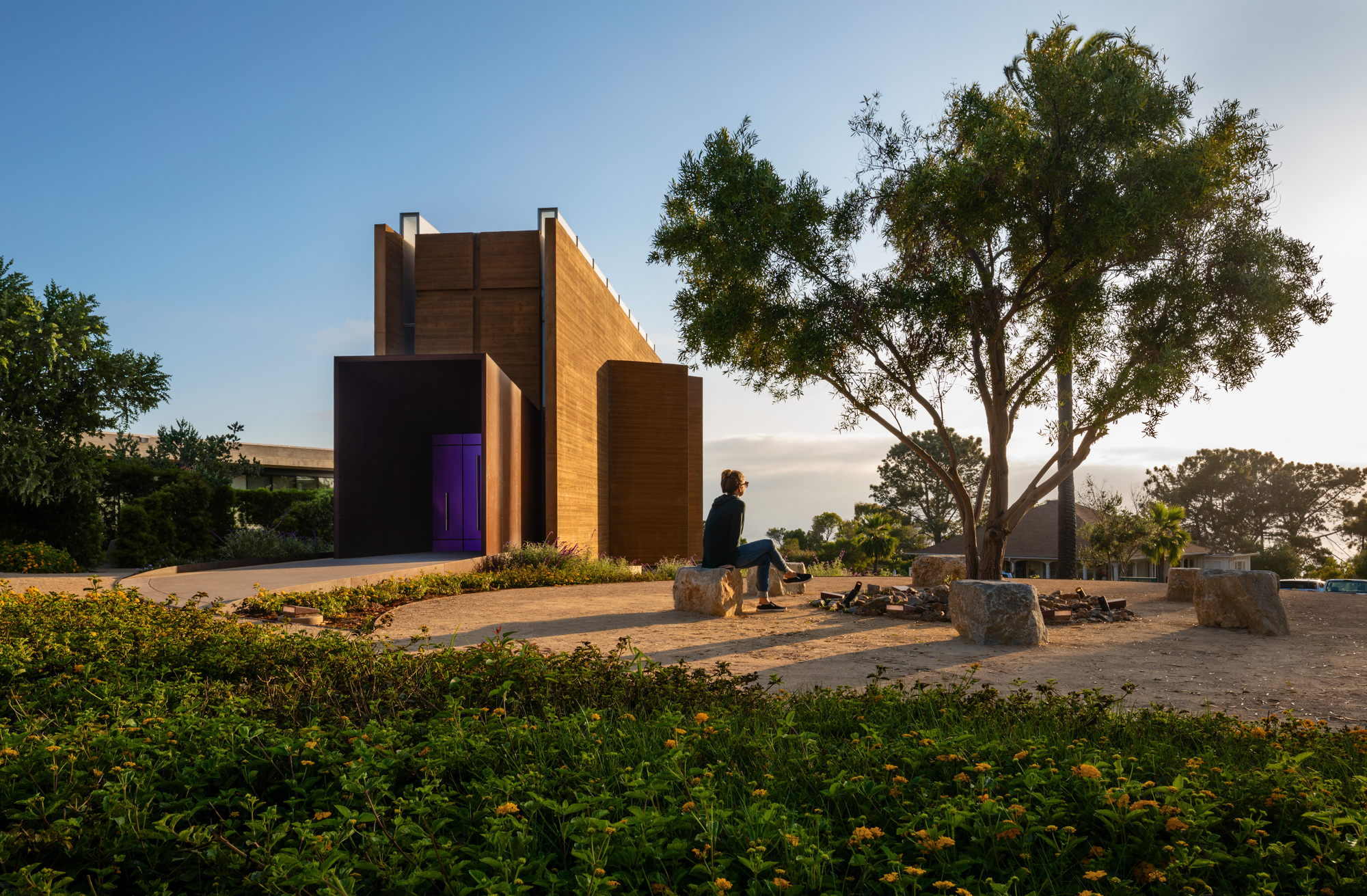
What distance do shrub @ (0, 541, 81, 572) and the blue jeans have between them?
14.1 meters

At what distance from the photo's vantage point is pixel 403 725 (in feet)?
10.3

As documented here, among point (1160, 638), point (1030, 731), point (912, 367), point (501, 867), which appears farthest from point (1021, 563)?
point (501, 867)

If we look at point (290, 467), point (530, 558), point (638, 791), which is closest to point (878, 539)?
point (530, 558)

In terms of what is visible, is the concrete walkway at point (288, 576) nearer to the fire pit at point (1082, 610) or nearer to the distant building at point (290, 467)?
the fire pit at point (1082, 610)

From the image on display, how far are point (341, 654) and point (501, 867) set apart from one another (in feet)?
10.2

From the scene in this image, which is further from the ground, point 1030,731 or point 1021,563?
point 1030,731

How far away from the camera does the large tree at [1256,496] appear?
45.9 m

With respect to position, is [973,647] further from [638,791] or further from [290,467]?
[290,467]

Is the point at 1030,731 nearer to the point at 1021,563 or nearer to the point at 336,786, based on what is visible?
the point at 336,786

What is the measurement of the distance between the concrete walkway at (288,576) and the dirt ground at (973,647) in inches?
52.6

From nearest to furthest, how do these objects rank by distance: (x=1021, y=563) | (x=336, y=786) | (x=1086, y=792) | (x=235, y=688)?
(x=1086, y=792)
(x=336, y=786)
(x=235, y=688)
(x=1021, y=563)

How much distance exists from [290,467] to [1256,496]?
58248 mm

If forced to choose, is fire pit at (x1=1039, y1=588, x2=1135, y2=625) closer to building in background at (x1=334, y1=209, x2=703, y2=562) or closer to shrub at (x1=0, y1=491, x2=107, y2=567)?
building in background at (x1=334, y1=209, x2=703, y2=562)

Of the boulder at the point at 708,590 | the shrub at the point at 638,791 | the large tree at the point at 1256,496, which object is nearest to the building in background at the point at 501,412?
the boulder at the point at 708,590
